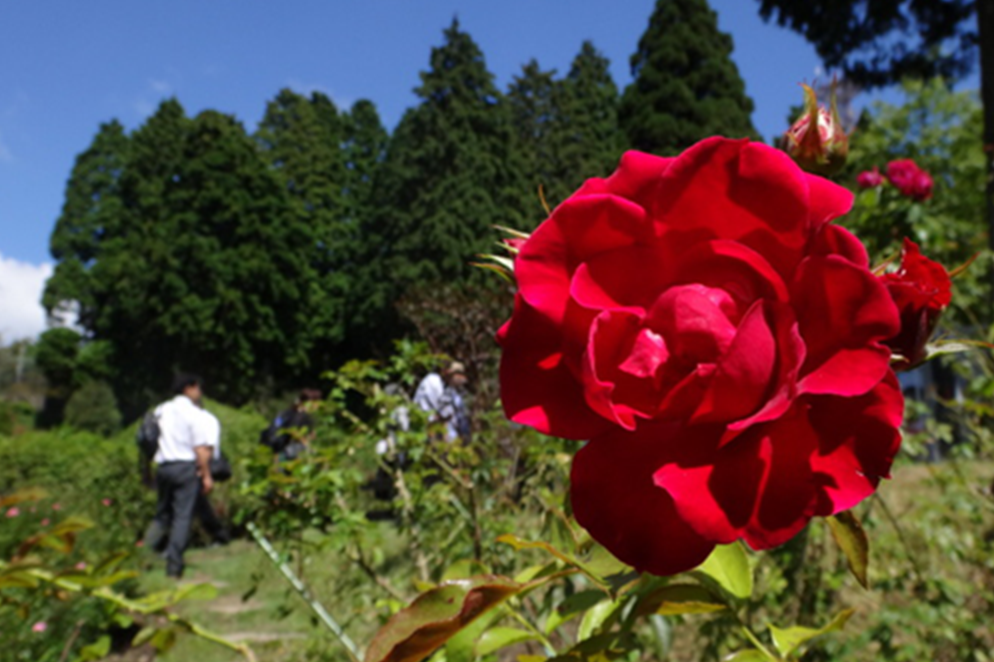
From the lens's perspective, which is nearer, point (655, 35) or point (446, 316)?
point (446, 316)

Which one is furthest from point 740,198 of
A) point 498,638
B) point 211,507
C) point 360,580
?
point 211,507

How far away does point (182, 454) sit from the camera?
688 cm

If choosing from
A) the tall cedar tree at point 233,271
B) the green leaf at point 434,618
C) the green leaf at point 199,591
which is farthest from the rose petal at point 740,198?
the tall cedar tree at point 233,271

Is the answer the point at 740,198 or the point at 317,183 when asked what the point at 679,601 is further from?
the point at 317,183

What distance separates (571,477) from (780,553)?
6.14 feet

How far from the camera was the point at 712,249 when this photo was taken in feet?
1.60

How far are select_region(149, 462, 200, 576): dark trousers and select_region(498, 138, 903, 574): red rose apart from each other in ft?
21.8

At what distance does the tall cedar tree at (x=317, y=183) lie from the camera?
30.4 meters

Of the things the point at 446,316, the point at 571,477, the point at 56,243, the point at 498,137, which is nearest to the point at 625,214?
the point at 571,477

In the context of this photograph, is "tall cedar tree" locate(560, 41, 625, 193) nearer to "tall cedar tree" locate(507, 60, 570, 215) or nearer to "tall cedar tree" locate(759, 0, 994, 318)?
"tall cedar tree" locate(507, 60, 570, 215)

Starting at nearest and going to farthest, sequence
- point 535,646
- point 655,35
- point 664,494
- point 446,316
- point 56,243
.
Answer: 1. point 664,494
2. point 535,646
3. point 446,316
4. point 655,35
5. point 56,243

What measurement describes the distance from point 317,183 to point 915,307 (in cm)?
3398

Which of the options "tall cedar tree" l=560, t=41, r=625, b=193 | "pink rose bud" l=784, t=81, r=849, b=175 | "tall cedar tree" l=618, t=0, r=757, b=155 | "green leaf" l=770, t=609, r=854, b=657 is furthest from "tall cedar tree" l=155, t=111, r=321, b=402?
"pink rose bud" l=784, t=81, r=849, b=175

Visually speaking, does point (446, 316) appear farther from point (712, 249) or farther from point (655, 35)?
point (655, 35)
